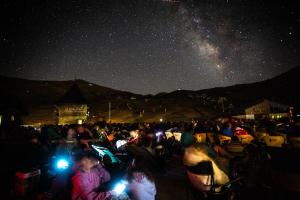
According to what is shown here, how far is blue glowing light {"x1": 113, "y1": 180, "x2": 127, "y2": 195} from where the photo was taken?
5.05 metres

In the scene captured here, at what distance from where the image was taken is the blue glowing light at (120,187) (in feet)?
16.6

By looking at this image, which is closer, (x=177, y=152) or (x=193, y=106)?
(x=177, y=152)

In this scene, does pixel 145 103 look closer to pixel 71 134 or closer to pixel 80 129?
pixel 80 129

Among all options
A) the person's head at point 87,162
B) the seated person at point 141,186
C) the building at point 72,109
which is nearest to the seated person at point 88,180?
the person's head at point 87,162

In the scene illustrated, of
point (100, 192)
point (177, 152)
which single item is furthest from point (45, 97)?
point (100, 192)

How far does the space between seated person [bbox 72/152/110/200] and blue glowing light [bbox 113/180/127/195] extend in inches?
9.0

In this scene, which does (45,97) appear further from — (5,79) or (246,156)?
(246,156)

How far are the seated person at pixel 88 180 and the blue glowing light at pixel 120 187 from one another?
9.0 inches

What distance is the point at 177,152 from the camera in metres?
16.4

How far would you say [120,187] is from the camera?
5.15m

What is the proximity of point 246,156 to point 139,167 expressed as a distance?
313cm

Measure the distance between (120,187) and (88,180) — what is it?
808 mm

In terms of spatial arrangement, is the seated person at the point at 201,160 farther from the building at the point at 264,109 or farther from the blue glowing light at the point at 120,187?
the building at the point at 264,109

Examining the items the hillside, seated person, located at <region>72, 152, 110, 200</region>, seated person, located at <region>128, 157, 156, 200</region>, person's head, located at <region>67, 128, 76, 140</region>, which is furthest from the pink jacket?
the hillside
